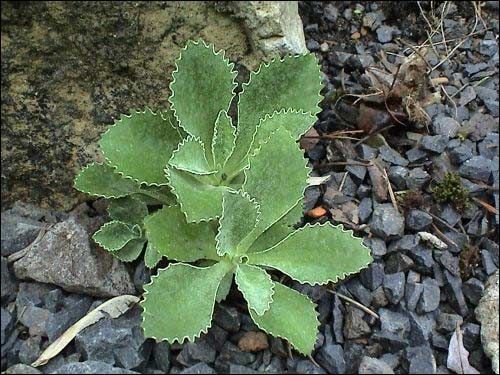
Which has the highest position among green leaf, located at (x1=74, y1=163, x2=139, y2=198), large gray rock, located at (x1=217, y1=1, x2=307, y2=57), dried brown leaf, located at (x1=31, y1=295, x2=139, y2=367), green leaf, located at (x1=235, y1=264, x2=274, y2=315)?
large gray rock, located at (x1=217, y1=1, x2=307, y2=57)

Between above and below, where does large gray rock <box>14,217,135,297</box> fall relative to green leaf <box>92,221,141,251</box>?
below

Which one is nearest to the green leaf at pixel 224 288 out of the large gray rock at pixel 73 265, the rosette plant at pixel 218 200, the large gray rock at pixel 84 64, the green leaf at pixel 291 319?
the rosette plant at pixel 218 200

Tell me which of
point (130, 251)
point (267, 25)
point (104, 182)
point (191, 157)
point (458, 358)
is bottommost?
point (458, 358)

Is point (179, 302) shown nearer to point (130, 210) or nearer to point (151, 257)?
point (151, 257)

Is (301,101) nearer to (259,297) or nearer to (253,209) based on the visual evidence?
(253,209)

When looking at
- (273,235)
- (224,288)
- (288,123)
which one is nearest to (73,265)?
(224,288)

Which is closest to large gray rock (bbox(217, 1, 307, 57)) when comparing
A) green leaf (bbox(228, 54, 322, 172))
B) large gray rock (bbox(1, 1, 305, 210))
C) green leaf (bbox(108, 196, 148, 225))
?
large gray rock (bbox(1, 1, 305, 210))

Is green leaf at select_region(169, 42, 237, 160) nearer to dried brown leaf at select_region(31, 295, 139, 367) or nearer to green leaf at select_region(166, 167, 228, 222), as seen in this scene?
green leaf at select_region(166, 167, 228, 222)
